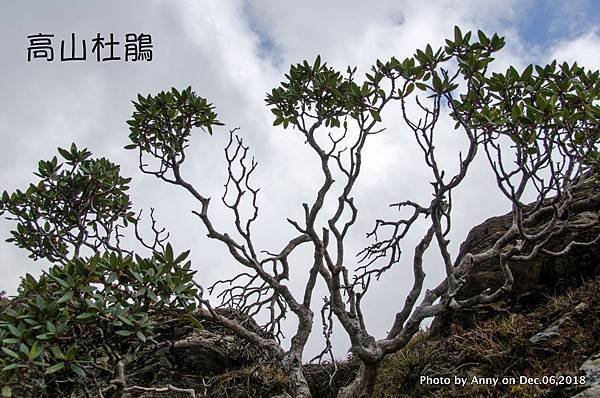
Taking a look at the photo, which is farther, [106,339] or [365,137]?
[365,137]

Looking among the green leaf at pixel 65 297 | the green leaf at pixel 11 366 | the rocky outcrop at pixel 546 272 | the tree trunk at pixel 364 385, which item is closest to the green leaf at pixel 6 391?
A: the green leaf at pixel 11 366

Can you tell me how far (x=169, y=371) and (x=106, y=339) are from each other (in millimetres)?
2714

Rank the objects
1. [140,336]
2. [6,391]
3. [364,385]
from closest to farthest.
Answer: [6,391] < [140,336] < [364,385]

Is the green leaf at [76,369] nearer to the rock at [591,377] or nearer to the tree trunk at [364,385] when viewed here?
the tree trunk at [364,385]

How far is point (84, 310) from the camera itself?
3.66 meters

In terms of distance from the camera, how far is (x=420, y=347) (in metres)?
6.24

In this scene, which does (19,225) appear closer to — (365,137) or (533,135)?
(365,137)

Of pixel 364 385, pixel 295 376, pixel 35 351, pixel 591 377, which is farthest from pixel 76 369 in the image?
pixel 591 377

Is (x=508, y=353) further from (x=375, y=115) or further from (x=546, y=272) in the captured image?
(x=375, y=115)

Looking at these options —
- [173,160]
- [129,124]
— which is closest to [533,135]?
[173,160]

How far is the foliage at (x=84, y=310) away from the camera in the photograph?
11.0 ft

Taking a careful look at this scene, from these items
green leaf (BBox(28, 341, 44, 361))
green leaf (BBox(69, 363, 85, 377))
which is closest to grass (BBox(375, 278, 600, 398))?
green leaf (BBox(69, 363, 85, 377))

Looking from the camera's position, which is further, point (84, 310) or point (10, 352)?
point (84, 310)

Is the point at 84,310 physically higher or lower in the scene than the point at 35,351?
higher
